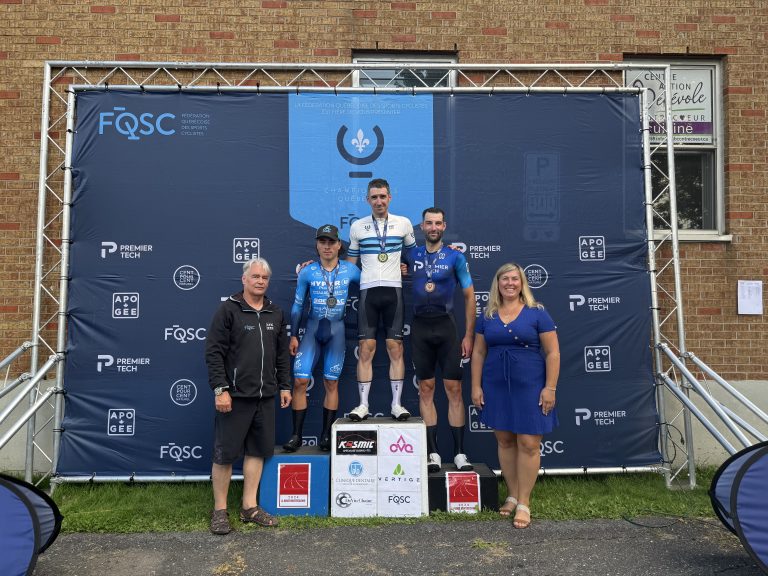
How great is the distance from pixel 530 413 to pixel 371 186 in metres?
2.38

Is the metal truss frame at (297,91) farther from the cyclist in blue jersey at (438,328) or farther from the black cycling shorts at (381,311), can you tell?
the black cycling shorts at (381,311)

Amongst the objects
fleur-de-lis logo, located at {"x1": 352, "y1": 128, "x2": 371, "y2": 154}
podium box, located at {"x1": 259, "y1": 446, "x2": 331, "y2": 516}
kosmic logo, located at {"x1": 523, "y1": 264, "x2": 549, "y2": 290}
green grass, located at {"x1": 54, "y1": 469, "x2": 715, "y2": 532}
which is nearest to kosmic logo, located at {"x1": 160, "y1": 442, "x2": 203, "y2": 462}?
green grass, located at {"x1": 54, "y1": 469, "x2": 715, "y2": 532}

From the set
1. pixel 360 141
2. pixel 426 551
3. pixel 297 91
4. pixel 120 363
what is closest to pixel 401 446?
pixel 426 551

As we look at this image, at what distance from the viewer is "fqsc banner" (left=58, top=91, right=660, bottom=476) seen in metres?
5.36

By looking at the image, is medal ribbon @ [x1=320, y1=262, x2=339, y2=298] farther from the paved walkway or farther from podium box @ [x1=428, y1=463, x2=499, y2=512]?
the paved walkway

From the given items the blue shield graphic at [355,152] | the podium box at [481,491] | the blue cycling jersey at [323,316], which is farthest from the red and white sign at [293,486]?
the blue shield graphic at [355,152]

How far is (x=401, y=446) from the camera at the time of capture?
4.61 meters

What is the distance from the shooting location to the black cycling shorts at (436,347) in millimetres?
4906

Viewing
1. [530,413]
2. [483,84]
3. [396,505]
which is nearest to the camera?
[530,413]

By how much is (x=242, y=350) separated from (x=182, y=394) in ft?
4.56

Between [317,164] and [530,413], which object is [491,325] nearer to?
[530,413]

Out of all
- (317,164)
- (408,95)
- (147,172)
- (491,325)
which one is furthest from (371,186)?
(147,172)

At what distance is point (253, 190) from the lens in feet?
18.1

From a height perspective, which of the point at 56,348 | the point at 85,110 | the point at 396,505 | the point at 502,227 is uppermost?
the point at 85,110
